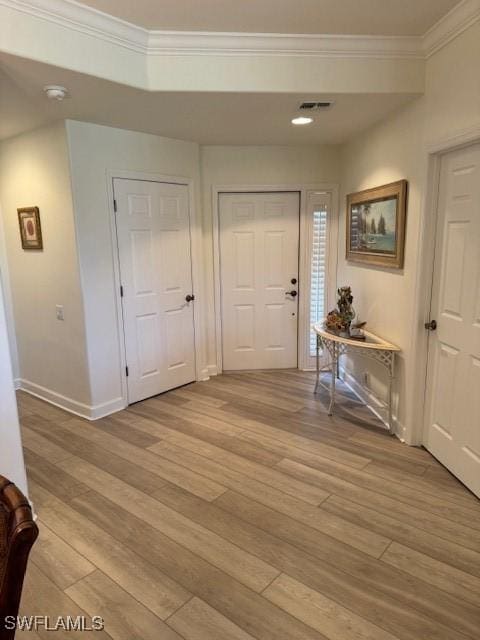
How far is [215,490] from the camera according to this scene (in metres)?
2.54

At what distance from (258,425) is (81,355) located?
163cm

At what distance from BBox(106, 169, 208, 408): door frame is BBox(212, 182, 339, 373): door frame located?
0.68 ft

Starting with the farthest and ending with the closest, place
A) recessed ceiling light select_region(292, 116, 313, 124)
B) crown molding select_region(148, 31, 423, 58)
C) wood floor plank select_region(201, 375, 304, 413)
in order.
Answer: wood floor plank select_region(201, 375, 304, 413) < recessed ceiling light select_region(292, 116, 313, 124) < crown molding select_region(148, 31, 423, 58)

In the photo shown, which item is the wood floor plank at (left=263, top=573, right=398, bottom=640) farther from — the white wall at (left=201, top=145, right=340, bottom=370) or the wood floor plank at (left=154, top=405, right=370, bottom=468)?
the white wall at (left=201, top=145, right=340, bottom=370)

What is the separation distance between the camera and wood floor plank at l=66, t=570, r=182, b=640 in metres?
1.63

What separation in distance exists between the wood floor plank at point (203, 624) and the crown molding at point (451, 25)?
3140 millimetres

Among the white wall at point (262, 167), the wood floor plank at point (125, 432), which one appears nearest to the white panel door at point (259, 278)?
the white wall at point (262, 167)

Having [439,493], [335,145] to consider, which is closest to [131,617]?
[439,493]

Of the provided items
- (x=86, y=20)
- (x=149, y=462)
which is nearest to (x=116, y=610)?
(x=149, y=462)

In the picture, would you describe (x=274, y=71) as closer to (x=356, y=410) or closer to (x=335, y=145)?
(x=335, y=145)

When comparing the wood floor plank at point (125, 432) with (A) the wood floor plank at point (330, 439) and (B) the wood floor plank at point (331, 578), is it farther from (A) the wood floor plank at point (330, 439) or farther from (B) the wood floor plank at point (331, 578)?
(B) the wood floor plank at point (331, 578)

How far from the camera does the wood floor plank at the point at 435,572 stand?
1789mm

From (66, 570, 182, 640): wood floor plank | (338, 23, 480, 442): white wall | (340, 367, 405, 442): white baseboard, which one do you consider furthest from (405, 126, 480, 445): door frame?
(66, 570, 182, 640): wood floor plank

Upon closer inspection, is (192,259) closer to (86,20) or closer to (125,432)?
(125,432)
